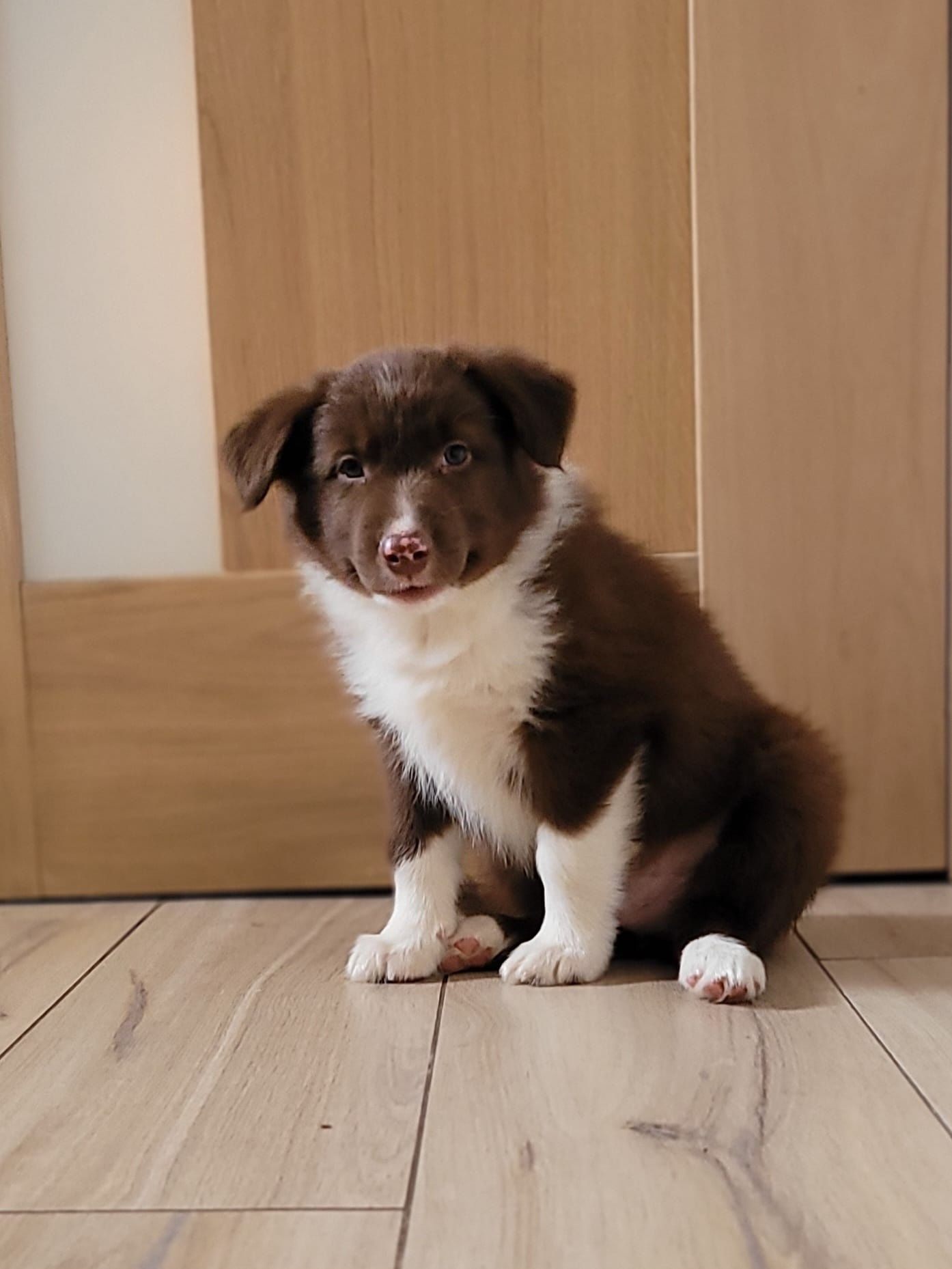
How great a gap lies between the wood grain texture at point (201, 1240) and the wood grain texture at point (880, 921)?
1.02 meters

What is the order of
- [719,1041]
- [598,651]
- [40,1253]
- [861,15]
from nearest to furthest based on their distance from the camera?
1. [40,1253]
2. [719,1041]
3. [598,651]
4. [861,15]

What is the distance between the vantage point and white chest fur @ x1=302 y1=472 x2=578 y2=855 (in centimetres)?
185

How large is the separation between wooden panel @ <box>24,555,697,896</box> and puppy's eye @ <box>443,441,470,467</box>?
0.73 m

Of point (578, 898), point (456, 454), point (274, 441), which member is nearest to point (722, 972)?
point (578, 898)

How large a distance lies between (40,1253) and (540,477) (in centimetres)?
117

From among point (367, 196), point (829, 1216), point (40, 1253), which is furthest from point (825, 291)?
point (40, 1253)

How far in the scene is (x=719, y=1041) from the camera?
159cm

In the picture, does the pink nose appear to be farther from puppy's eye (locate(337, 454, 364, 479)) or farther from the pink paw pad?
the pink paw pad

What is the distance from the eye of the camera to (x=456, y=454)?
71.4 inches

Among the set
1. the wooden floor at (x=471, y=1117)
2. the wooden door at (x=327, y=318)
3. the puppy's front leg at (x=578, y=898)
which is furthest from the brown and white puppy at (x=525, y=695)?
the wooden door at (x=327, y=318)

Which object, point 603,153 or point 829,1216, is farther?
point 603,153

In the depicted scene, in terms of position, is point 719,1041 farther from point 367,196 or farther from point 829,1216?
point 367,196

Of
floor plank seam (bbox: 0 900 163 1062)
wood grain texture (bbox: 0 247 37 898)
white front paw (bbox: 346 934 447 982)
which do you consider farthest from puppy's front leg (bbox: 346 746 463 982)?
wood grain texture (bbox: 0 247 37 898)

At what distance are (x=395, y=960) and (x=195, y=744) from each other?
773 mm
